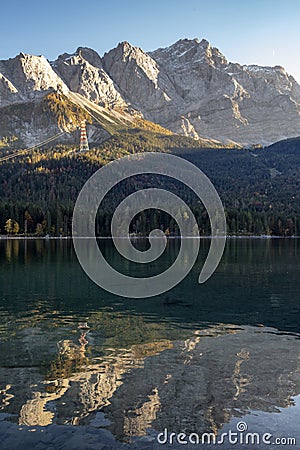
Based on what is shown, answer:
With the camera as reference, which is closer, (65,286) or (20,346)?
(20,346)

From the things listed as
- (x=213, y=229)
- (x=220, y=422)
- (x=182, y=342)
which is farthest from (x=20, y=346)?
(x=213, y=229)

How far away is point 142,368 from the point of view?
2005 cm

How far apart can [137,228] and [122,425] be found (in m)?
180

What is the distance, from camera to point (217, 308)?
35531mm

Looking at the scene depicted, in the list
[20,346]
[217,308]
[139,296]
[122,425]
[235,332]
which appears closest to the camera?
[122,425]

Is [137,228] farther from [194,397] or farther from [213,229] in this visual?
[194,397]

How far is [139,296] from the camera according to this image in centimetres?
4234

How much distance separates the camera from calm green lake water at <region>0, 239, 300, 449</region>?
14.6 metres

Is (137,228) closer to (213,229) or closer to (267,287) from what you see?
(213,229)

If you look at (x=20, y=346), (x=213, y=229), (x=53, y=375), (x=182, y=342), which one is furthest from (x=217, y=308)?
(x=213, y=229)

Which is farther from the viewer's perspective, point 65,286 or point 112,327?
point 65,286

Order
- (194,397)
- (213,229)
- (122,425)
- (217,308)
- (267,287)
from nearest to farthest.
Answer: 1. (122,425)
2. (194,397)
3. (217,308)
4. (267,287)
5. (213,229)

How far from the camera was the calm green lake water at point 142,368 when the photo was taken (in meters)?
14.6

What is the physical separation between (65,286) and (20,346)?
23.9 meters
